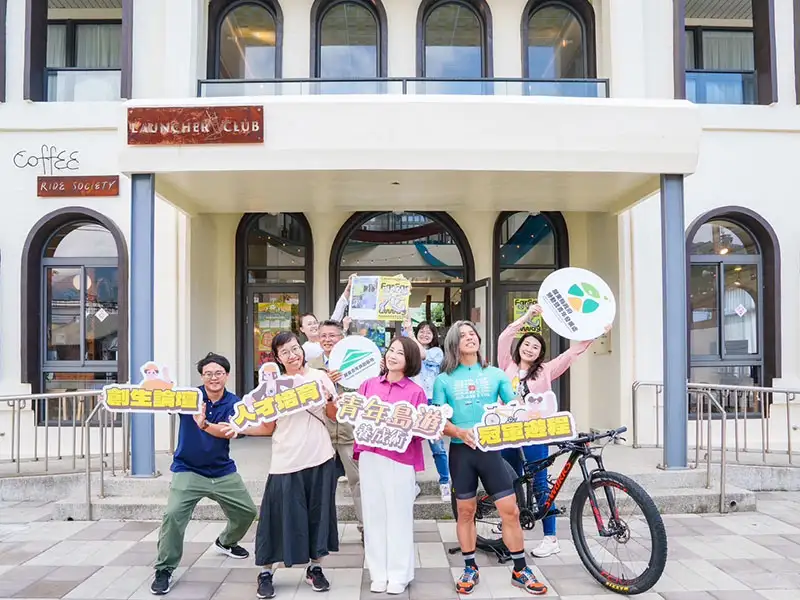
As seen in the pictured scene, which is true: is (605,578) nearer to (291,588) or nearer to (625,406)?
(291,588)

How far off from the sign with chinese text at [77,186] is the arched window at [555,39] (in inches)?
233

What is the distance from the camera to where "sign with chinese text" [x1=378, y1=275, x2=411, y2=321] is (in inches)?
260

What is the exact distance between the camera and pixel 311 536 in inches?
164

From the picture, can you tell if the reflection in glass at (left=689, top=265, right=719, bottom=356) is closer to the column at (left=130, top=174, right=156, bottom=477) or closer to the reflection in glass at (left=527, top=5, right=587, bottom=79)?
the reflection in glass at (left=527, top=5, right=587, bottom=79)

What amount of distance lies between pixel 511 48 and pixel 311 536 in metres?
7.42

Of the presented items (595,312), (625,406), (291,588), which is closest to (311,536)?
(291,588)

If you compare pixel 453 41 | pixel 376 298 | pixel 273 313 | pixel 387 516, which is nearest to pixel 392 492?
pixel 387 516

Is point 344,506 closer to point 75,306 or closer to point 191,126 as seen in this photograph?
point 191,126

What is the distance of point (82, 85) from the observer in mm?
8594

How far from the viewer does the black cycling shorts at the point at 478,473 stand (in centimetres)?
412

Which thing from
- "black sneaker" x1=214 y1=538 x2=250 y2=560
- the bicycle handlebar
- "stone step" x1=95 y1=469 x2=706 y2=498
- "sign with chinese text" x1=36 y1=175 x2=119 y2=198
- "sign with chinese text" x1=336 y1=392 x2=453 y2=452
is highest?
"sign with chinese text" x1=36 y1=175 x2=119 y2=198

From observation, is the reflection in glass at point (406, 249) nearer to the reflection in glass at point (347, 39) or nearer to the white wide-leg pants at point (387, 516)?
the reflection in glass at point (347, 39)

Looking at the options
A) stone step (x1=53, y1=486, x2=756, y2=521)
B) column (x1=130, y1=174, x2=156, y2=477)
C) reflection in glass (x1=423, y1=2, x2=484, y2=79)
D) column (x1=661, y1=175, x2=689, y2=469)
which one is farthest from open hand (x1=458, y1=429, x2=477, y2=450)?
reflection in glass (x1=423, y1=2, x2=484, y2=79)

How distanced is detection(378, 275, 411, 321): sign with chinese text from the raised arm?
1670 millimetres
